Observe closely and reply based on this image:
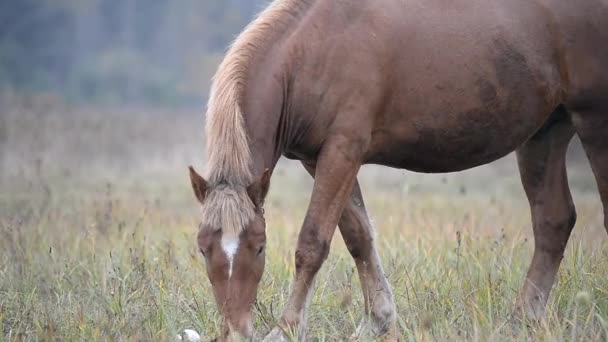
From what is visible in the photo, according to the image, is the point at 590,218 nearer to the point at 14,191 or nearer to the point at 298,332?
the point at 298,332

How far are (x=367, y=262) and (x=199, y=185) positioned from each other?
1351mm

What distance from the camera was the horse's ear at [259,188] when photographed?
391 cm

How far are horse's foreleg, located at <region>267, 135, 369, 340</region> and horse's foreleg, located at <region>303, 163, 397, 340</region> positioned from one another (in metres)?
0.46

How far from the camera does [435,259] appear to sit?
5777 mm

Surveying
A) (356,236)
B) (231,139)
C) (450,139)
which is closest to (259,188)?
(231,139)

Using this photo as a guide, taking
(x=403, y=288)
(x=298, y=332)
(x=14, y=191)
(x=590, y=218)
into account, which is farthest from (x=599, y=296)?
(x=14, y=191)

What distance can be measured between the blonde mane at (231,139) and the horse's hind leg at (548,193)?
190 centimetres

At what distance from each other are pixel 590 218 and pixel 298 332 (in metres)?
5.70

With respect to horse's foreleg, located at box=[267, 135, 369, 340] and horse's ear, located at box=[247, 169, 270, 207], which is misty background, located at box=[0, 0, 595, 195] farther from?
horse's ear, located at box=[247, 169, 270, 207]

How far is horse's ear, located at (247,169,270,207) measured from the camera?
3.91 metres

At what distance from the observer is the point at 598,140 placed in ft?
16.0

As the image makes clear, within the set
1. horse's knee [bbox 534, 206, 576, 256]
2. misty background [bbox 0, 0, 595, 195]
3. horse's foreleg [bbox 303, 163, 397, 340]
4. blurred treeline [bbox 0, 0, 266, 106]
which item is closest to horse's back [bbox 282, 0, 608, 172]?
horse's foreleg [bbox 303, 163, 397, 340]

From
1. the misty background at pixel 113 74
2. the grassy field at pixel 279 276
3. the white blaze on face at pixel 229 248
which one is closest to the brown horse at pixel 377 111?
the white blaze on face at pixel 229 248

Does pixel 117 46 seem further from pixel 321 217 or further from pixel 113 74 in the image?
pixel 321 217
